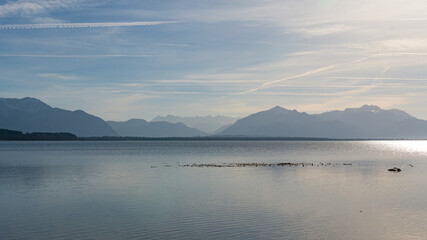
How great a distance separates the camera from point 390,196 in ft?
163

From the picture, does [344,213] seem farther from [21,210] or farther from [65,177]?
[65,177]

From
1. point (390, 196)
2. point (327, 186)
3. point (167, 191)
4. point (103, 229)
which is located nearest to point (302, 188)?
point (327, 186)

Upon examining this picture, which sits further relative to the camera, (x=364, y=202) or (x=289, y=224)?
(x=364, y=202)

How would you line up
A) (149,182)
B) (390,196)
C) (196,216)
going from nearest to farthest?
(196,216)
(390,196)
(149,182)

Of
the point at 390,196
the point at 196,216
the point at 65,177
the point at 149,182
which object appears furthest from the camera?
the point at 65,177

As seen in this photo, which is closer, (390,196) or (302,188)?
(390,196)

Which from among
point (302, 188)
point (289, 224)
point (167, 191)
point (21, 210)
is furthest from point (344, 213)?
point (21, 210)

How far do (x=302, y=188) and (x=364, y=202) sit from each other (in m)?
12.1

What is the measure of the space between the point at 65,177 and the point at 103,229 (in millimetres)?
42524

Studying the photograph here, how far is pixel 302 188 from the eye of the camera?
56094 mm

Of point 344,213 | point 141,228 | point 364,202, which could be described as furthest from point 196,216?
point 364,202

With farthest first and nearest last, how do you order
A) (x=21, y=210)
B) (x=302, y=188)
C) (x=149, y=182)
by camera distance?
1. (x=149, y=182)
2. (x=302, y=188)
3. (x=21, y=210)

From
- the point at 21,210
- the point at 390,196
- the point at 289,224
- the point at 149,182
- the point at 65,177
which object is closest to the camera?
the point at 289,224

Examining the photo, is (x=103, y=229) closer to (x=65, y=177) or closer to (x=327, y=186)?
(x=327, y=186)
